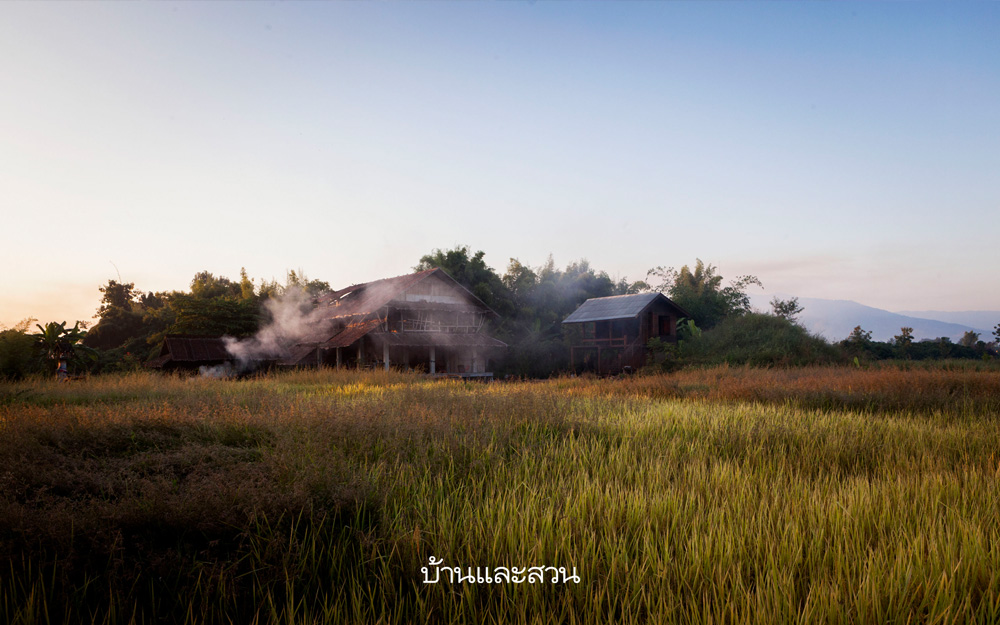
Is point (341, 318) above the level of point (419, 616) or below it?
above

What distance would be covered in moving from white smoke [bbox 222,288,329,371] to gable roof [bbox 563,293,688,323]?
16.5m

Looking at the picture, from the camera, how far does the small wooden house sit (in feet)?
99.7

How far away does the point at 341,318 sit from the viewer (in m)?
29.9

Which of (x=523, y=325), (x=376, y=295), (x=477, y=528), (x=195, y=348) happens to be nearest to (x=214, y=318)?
(x=195, y=348)

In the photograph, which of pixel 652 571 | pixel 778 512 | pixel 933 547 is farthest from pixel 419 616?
pixel 933 547

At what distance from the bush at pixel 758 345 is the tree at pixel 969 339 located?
38.0ft

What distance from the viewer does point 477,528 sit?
3309 mm

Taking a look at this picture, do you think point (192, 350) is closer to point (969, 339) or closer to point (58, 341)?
point (58, 341)

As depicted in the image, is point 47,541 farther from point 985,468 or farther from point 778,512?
point 985,468

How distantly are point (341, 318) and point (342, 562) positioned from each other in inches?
1114

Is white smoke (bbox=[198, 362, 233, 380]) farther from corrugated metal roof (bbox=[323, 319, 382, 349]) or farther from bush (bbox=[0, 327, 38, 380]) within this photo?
bush (bbox=[0, 327, 38, 380])

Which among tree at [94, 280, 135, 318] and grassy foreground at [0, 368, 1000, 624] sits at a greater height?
tree at [94, 280, 135, 318]

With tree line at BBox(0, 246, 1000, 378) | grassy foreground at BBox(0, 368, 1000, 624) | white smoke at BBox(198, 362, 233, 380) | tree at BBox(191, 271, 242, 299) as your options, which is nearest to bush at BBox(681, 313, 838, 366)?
tree line at BBox(0, 246, 1000, 378)

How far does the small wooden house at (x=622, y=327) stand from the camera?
99.7 ft
